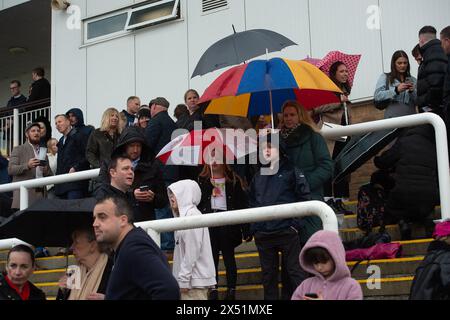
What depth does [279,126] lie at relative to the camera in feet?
29.2

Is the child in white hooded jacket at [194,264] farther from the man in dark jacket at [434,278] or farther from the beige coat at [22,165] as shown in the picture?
the beige coat at [22,165]

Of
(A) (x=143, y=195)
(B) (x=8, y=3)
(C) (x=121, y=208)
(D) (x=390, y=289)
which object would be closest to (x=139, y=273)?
(C) (x=121, y=208)

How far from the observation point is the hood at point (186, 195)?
8352 mm

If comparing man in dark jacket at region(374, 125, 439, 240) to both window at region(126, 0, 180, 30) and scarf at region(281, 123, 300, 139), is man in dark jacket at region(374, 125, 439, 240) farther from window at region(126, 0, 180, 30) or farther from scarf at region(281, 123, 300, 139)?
window at region(126, 0, 180, 30)

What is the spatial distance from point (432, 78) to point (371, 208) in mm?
1500

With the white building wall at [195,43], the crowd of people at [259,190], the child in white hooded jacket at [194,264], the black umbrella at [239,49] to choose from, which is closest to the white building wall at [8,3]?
the white building wall at [195,43]

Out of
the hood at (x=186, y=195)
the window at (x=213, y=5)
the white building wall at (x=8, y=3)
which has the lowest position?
the hood at (x=186, y=195)

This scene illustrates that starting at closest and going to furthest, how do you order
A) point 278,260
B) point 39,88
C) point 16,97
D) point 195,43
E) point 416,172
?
point 278,260 < point 416,172 < point 195,43 < point 39,88 < point 16,97

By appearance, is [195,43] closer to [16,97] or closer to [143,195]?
[16,97]

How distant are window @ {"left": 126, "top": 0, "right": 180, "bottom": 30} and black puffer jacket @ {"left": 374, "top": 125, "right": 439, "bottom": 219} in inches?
287

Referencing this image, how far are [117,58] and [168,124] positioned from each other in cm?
581

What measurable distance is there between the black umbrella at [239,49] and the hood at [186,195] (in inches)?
67.2

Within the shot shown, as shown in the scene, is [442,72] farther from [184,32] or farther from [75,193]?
[184,32]

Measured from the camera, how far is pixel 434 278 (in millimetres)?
6480
